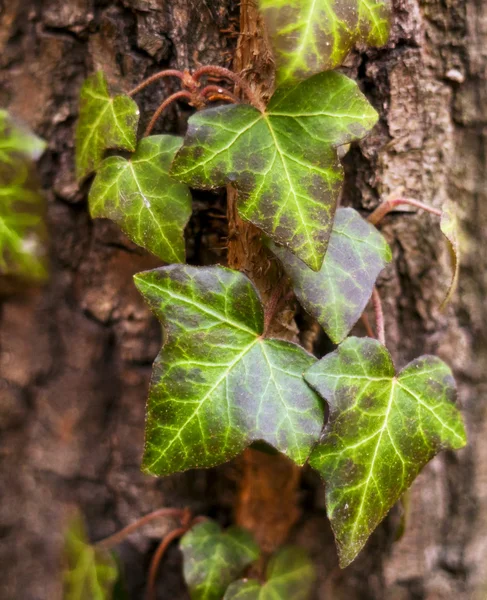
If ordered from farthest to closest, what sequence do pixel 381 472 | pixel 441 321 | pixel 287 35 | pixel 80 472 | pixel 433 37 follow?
1. pixel 80 472
2. pixel 441 321
3. pixel 433 37
4. pixel 381 472
5. pixel 287 35

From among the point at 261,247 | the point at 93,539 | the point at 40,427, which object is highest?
the point at 261,247

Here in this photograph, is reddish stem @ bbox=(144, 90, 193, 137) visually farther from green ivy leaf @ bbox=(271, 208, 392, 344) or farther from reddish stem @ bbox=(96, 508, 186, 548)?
reddish stem @ bbox=(96, 508, 186, 548)

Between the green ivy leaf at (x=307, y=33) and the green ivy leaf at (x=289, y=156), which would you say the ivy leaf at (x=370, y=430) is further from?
the green ivy leaf at (x=307, y=33)

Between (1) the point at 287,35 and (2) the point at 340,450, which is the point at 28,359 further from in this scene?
(1) the point at 287,35

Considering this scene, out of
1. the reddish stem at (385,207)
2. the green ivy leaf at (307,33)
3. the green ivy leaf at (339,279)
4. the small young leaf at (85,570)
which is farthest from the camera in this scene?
the small young leaf at (85,570)

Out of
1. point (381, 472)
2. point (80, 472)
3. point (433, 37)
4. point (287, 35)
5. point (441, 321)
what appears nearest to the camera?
point (287, 35)

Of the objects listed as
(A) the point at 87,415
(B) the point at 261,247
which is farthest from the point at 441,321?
(A) the point at 87,415

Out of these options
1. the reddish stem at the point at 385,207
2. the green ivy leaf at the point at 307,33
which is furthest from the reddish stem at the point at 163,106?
the reddish stem at the point at 385,207

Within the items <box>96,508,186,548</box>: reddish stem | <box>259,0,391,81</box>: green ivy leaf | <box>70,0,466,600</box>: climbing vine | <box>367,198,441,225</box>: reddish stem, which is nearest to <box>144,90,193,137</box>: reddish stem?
<box>70,0,466,600</box>: climbing vine
